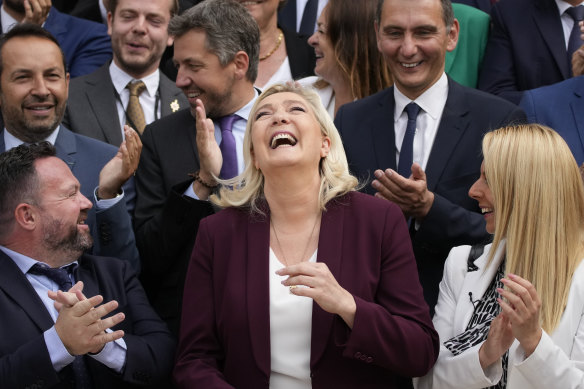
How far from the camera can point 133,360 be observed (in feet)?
12.6

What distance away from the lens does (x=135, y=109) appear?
5.43m

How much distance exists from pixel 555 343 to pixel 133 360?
1686 mm

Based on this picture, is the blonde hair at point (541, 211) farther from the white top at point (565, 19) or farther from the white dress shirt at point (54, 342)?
the white top at point (565, 19)

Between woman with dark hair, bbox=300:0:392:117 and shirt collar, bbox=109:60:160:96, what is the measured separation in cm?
100

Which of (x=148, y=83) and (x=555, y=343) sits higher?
(x=148, y=83)

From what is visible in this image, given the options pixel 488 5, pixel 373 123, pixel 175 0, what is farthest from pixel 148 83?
pixel 488 5

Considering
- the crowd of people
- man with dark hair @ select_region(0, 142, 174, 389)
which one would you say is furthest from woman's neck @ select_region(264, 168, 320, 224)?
man with dark hair @ select_region(0, 142, 174, 389)

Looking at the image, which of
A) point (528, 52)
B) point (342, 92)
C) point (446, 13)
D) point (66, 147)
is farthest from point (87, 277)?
point (528, 52)

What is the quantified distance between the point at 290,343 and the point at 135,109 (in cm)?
243

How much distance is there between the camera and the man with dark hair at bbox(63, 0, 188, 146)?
532 centimetres

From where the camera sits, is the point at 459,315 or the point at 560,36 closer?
the point at 459,315

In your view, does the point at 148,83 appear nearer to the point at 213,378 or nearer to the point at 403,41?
the point at 403,41

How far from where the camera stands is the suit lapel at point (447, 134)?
4387 mm

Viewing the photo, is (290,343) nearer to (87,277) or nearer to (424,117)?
(87,277)
